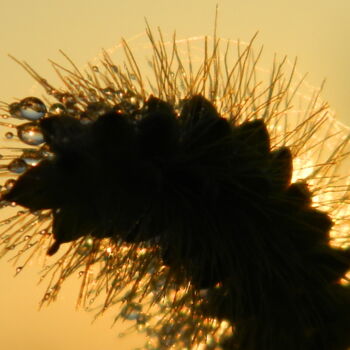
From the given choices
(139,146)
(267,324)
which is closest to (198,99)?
(139,146)

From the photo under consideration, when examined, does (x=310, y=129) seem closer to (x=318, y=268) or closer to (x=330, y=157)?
(x=330, y=157)

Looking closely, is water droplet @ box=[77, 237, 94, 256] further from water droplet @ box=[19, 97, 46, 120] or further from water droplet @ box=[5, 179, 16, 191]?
water droplet @ box=[19, 97, 46, 120]

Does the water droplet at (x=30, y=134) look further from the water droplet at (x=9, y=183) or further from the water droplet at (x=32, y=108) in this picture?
the water droplet at (x=9, y=183)

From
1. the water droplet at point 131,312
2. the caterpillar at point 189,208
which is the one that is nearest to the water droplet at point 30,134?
the caterpillar at point 189,208

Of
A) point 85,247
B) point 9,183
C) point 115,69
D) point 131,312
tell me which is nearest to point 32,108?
point 9,183

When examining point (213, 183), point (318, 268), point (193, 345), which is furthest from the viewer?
point (193, 345)

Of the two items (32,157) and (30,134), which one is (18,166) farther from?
(30,134)

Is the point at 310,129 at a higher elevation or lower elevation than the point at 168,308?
higher

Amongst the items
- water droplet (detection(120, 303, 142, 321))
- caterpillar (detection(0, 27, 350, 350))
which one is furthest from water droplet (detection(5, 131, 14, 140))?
water droplet (detection(120, 303, 142, 321))
